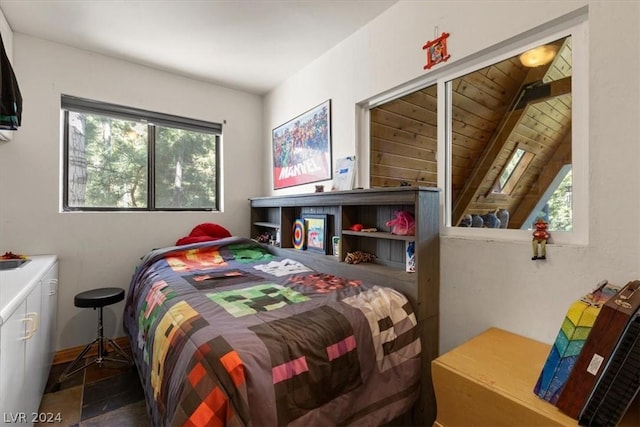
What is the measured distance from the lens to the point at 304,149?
9.23 ft

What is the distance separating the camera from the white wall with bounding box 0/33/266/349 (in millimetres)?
2287

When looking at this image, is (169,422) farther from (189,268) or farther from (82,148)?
(82,148)

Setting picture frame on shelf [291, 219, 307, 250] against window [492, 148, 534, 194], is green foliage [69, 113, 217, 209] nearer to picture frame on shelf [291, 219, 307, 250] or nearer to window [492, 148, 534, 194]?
picture frame on shelf [291, 219, 307, 250]

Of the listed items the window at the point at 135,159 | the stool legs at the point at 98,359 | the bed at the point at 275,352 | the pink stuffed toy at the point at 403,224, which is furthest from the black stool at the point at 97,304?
the pink stuffed toy at the point at 403,224

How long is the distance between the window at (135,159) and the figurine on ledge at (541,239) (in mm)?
2877

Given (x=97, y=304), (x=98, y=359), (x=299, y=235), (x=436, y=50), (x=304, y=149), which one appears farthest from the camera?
(x=304, y=149)

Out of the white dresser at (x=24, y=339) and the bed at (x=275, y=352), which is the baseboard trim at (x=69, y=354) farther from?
the bed at (x=275, y=352)

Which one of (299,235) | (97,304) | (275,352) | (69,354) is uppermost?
(299,235)

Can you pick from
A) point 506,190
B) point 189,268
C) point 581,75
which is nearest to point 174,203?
point 189,268

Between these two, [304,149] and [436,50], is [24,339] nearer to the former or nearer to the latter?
[304,149]

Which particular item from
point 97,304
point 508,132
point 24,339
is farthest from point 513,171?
point 97,304

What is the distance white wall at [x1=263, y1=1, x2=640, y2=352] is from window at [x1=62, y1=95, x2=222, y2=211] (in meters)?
1.95

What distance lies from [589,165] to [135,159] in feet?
10.8

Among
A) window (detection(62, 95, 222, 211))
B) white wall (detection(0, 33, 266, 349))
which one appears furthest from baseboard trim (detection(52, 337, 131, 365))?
window (detection(62, 95, 222, 211))
